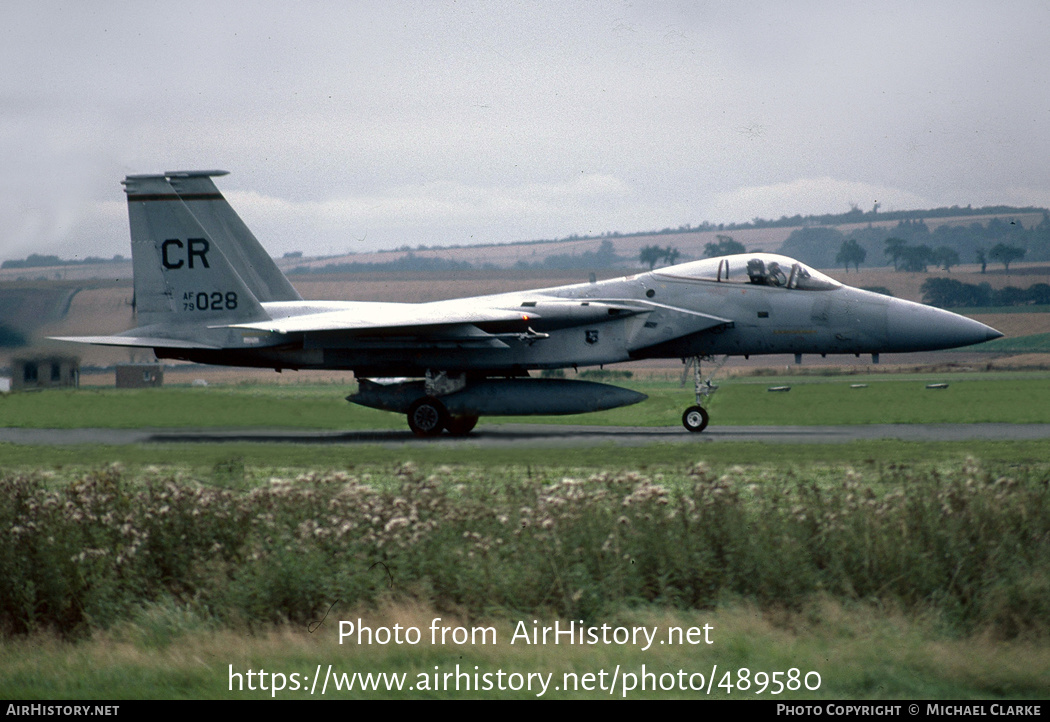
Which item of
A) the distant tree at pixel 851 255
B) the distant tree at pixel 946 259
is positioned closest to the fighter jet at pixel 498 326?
the distant tree at pixel 851 255

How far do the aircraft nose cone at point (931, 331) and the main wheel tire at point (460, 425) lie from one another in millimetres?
7370

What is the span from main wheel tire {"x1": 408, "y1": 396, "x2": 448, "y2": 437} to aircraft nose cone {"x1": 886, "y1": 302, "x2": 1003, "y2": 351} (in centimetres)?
777

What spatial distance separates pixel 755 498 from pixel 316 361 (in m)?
11.6

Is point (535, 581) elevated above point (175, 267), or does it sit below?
below

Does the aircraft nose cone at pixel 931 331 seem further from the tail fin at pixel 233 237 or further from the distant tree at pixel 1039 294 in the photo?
the distant tree at pixel 1039 294

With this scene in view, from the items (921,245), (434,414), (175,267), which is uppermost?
(921,245)

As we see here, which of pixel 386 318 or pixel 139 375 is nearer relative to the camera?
pixel 386 318

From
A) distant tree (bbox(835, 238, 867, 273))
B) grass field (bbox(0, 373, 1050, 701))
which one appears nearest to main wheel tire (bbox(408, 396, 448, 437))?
grass field (bbox(0, 373, 1050, 701))

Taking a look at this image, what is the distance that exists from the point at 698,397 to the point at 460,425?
4.10m

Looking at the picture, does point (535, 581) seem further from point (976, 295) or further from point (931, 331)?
point (976, 295)

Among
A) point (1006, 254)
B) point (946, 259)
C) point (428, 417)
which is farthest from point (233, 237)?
point (946, 259)

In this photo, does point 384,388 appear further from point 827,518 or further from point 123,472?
point 827,518

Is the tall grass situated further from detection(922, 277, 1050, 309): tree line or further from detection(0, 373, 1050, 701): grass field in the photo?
detection(922, 277, 1050, 309): tree line

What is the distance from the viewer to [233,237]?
2003 centimetres
